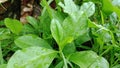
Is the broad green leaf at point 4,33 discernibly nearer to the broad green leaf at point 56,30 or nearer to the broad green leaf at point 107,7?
the broad green leaf at point 56,30

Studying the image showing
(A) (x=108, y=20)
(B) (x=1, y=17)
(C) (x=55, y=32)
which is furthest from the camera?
(B) (x=1, y=17)

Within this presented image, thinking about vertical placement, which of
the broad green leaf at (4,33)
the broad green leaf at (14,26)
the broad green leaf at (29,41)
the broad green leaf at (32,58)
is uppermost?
the broad green leaf at (14,26)

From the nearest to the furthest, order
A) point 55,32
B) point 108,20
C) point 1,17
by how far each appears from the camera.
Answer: point 55,32 → point 108,20 → point 1,17

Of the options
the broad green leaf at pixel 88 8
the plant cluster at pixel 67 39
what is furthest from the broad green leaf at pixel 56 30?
the broad green leaf at pixel 88 8

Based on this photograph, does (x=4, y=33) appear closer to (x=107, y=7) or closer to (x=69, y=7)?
(x=69, y=7)

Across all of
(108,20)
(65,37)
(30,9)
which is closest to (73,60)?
(65,37)

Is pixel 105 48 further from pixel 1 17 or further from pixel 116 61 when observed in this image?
pixel 1 17

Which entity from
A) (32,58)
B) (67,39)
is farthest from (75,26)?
(32,58)
